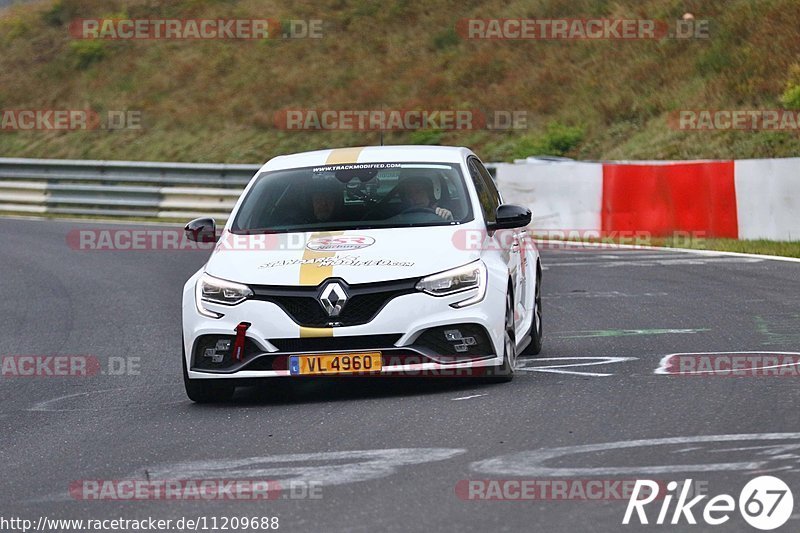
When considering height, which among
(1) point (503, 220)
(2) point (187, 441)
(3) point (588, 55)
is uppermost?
(3) point (588, 55)

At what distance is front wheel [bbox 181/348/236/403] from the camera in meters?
8.90

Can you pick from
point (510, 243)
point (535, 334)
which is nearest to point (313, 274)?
point (510, 243)

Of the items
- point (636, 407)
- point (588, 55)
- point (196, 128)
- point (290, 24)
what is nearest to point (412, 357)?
point (636, 407)

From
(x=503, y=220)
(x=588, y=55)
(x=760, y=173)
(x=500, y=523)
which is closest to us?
(x=500, y=523)

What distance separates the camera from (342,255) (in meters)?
8.84

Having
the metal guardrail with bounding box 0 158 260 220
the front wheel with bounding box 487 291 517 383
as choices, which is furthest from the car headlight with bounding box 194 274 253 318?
the metal guardrail with bounding box 0 158 260 220

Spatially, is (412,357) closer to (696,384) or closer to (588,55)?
(696,384)

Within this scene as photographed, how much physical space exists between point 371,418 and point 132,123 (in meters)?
33.9

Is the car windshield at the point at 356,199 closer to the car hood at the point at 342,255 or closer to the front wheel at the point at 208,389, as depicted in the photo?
the car hood at the point at 342,255

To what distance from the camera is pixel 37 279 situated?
1855 centimetres

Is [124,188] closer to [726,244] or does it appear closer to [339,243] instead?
[726,244]

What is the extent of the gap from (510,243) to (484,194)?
57 centimetres

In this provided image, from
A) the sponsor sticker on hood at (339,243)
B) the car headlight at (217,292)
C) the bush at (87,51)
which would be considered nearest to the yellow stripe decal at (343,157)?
the sponsor sticker on hood at (339,243)

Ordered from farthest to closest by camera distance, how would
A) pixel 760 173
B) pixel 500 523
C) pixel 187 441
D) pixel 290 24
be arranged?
1. pixel 290 24
2. pixel 760 173
3. pixel 187 441
4. pixel 500 523
